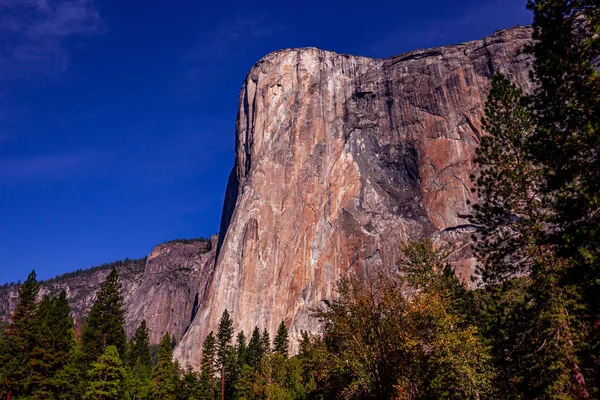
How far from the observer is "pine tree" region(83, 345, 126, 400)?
36906 millimetres

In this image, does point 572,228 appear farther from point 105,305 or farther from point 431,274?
point 105,305

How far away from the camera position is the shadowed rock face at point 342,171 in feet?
327

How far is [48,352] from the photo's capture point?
4238 centimetres

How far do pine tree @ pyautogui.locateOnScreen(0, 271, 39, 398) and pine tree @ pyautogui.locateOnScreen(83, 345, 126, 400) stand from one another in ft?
20.9

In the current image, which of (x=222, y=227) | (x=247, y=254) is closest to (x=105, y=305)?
(x=247, y=254)

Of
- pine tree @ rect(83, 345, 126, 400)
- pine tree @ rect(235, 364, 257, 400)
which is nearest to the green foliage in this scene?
pine tree @ rect(83, 345, 126, 400)

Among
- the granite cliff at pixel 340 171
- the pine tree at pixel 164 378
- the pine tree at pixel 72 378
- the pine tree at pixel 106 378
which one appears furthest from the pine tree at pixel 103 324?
the granite cliff at pixel 340 171

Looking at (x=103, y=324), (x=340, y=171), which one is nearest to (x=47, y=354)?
(x=103, y=324)

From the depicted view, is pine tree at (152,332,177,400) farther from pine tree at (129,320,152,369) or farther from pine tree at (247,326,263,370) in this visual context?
pine tree at (247,326,263,370)

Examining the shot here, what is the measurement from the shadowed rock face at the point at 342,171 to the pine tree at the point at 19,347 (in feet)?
182

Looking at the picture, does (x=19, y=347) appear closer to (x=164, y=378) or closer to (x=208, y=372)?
(x=164, y=378)

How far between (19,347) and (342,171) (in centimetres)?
8134

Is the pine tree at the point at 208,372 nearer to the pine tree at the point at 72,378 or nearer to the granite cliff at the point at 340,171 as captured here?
the pine tree at the point at 72,378

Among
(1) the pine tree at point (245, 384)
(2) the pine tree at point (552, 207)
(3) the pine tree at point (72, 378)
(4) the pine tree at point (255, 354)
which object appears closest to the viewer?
(2) the pine tree at point (552, 207)
